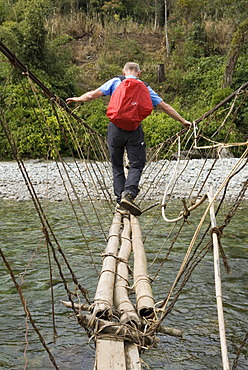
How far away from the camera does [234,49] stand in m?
11.2

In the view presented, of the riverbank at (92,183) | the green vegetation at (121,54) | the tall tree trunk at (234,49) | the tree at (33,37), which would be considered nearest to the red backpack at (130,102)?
the riverbank at (92,183)

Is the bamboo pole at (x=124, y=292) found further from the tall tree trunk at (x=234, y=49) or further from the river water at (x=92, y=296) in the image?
the tall tree trunk at (x=234, y=49)

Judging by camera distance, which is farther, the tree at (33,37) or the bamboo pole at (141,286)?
the tree at (33,37)

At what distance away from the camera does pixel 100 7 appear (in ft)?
58.1

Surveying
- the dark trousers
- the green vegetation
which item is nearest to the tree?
the green vegetation

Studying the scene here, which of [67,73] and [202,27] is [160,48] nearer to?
[202,27]

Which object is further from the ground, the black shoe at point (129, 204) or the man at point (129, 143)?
the man at point (129, 143)

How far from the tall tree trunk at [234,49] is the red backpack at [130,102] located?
8.88 metres

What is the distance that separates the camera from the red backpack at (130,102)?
2701mm

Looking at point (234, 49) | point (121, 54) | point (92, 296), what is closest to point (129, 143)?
point (92, 296)

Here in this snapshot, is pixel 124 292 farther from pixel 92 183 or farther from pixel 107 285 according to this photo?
pixel 92 183

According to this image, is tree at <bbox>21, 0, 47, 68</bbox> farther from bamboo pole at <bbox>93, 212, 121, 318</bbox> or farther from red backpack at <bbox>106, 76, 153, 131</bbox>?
bamboo pole at <bbox>93, 212, 121, 318</bbox>

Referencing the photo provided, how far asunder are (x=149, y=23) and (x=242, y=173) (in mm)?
11280

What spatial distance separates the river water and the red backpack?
3.10 ft
